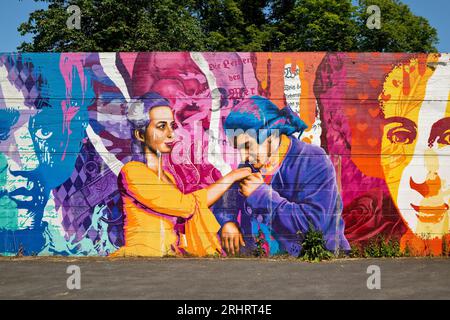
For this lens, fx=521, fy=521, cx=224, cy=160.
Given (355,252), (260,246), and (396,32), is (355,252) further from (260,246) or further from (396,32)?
(396,32)

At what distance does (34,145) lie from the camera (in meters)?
8.34

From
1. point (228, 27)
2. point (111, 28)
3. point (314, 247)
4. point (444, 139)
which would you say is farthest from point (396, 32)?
point (314, 247)

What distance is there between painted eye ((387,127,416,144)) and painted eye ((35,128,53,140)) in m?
5.37

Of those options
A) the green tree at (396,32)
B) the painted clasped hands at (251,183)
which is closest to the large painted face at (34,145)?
the painted clasped hands at (251,183)

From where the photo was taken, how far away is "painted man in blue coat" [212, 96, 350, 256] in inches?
322

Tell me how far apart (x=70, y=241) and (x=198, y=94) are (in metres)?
3.08

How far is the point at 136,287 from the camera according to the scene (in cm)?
642

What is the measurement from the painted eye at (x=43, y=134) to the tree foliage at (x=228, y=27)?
13.1 metres

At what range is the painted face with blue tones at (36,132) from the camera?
8.29 meters

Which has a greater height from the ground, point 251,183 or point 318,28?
point 318,28

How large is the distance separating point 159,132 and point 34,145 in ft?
6.63

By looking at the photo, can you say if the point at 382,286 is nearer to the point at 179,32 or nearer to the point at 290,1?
the point at 179,32

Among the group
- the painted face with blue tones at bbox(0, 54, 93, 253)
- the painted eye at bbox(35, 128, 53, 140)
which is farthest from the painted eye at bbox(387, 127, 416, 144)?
the painted eye at bbox(35, 128, 53, 140)
